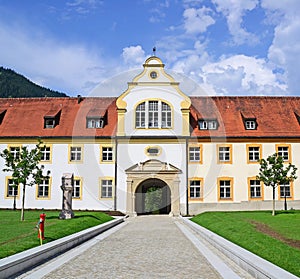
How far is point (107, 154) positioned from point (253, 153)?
38.7ft

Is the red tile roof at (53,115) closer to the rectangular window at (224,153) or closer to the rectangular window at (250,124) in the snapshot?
the rectangular window at (224,153)

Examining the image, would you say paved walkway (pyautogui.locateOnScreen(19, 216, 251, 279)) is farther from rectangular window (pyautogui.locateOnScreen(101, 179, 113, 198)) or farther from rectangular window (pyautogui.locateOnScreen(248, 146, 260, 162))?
rectangular window (pyautogui.locateOnScreen(248, 146, 260, 162))

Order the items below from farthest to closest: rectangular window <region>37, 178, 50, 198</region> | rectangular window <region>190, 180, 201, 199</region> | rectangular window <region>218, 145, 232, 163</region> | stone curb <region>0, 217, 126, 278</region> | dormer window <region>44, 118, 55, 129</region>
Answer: dormer window <region>44, 118, 55, 129</region>
rectangular window <region>218, 145, 232, 163</region>
rectangular window <region>37, 178, 50, 198</region>
rectangular window <region>190, 180, 201, 199</region>
stone curb <region>0, 217, 126, 278</region>

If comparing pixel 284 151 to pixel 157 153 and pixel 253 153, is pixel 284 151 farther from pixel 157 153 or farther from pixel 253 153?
pixel 157 153

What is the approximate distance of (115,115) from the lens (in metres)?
34.2

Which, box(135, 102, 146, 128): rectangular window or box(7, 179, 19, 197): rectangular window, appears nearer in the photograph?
box(7, 179, 19, 197): rectangular window

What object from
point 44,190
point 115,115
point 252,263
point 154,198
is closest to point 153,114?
point 115,115

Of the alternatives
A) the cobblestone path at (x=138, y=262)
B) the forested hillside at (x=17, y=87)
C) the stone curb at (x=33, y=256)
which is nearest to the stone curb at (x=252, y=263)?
the cobblestone path at (x=138, y=262)

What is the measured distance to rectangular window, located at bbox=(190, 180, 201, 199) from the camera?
31438 millimetres

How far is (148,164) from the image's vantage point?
3119 cm

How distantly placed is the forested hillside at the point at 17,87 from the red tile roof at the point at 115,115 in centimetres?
5625

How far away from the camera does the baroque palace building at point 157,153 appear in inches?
1225

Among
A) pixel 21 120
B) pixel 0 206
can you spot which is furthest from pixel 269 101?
pixel 0 206

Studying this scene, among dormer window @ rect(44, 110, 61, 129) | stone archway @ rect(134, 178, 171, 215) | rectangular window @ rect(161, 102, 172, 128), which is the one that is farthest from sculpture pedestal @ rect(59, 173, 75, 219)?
stone archway @ rect(134, 178, 171, 215)
